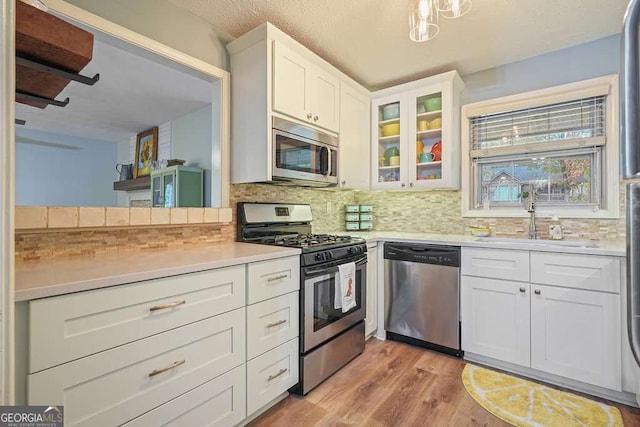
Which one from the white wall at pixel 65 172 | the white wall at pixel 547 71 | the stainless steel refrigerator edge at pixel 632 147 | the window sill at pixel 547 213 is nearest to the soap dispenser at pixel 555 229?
the window sill at pixel 547 213

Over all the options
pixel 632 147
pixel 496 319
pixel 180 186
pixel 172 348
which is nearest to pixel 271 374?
pixel 172 348

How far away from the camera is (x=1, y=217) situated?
671 millimetres

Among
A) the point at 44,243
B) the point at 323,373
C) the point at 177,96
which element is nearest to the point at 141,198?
the point at 177,96

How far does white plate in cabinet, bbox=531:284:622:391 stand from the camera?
5.83 ft

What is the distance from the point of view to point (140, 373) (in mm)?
1153

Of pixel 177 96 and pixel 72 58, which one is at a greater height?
pixel 177 96

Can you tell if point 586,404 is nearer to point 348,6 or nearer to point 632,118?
point 632,118

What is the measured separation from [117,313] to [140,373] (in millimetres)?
260

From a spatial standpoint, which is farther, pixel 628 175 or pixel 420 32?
pixel 420 32

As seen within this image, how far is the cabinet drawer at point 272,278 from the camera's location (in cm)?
158

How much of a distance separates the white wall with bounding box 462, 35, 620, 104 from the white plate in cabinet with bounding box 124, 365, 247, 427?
2887 mm

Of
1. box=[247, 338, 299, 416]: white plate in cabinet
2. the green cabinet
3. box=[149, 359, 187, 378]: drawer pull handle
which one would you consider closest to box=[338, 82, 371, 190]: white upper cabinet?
box=[247, 338, 299, 416]: white plate in cabinet

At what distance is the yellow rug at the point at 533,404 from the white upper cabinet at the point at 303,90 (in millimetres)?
2110

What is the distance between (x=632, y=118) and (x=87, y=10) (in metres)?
2.15
